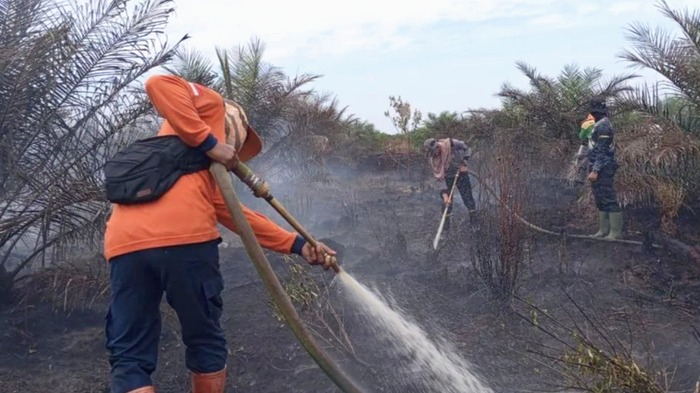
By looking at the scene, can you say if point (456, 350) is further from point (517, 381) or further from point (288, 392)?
point (288, 392)

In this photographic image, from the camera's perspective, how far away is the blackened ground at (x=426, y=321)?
16.3 ft

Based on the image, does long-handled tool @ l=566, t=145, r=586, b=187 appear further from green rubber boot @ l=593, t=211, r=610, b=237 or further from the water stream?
the water stream

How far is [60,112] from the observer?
20.2 feet

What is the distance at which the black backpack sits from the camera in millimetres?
3152

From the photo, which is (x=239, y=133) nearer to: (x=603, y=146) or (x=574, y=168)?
(x=603, y=146)

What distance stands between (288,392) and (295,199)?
22.2ft

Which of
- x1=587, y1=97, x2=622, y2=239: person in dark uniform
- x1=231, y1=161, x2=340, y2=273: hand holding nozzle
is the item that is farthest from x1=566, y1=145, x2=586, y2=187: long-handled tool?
x1=231, y1=161, x2=340, y2=273: hand holding nozzle

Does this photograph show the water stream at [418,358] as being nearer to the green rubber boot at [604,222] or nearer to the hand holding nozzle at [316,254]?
the hand holding nozzle at [316,254]

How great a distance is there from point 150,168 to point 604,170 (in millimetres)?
6534

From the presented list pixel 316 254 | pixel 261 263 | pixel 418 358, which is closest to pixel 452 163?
pixel 418 358

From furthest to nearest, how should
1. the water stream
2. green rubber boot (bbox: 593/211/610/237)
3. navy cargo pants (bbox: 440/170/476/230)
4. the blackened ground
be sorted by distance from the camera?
navy cargo pants (bbox: 440/170/476/230)
green rubber boot (bbox: 593/211/610/237)
the blackened ground
the water stream

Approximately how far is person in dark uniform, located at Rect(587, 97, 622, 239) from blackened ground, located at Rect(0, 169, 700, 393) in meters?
0.31

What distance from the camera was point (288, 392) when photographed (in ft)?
15.7

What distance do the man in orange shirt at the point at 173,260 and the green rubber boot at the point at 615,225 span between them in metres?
6.38
